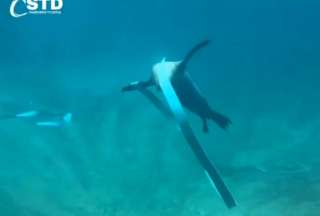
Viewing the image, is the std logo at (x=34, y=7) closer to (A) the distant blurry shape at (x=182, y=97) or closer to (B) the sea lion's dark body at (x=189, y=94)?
(A) the distant blurry shape at (x=182, y=97)

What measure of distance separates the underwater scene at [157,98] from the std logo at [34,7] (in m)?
0.02

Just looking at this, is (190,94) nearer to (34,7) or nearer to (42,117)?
(34,7)

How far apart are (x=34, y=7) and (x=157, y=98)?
10.1 ft

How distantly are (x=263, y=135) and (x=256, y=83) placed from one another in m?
3.10

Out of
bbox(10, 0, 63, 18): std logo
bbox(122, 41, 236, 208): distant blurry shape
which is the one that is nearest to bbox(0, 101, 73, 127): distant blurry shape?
bbox(10, 0, 63, 18): std logo

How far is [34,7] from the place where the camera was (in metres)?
8.31

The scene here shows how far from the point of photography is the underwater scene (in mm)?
8539

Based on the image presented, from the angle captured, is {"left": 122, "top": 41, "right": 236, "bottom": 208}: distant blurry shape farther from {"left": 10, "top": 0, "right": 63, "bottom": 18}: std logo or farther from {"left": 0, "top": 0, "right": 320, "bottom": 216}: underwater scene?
{"left": 10, "top": 0, "right": 63, "bottom": 18}: std logo

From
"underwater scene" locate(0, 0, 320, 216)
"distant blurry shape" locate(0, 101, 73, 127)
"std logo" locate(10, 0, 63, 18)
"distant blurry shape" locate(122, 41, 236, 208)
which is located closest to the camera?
"distant blurry shape" locate(122, 41, 236, 208)

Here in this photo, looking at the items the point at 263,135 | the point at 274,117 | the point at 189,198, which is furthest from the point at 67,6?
the point at 189,198

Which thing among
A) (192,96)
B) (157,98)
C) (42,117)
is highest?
(42,117)

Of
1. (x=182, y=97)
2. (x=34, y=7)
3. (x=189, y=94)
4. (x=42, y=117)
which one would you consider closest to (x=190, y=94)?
(x=189, y=94)

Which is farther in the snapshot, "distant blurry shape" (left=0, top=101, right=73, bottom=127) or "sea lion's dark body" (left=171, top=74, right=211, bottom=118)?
"distant blurry shape" (left=0, top=101, right=73, bottom=127)

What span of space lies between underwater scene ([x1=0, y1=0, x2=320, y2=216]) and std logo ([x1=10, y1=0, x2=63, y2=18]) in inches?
0.9
